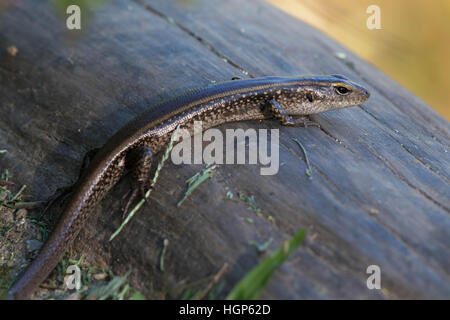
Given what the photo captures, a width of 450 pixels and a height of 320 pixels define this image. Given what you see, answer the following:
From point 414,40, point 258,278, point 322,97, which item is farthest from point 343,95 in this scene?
point 414,40

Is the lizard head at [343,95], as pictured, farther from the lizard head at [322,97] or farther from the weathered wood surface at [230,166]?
the weathered wood surface at [230,166]

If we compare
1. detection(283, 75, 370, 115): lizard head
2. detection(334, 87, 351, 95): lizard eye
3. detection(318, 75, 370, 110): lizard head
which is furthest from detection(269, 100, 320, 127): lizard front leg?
detection(334, 87, 351, 95): lizard eye

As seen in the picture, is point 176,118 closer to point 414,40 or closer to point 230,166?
point 230,166

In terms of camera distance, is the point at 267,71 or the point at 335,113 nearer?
the point at 335,113

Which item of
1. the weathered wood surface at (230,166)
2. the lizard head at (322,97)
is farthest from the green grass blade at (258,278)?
the lizard head at (322,97)

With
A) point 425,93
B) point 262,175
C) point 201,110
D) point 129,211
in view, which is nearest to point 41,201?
point 129,211

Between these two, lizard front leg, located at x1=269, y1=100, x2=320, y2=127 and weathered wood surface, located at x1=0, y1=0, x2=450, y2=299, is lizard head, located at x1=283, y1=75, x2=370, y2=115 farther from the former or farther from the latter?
lizard front leg, located at x1=269, y1=100, x2=320, y2=127

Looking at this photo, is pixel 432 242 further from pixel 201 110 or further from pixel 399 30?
pixel 399 30
